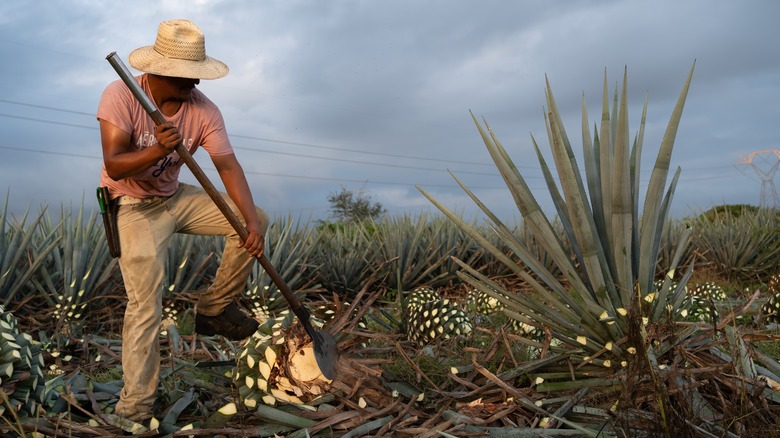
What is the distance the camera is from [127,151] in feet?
12.1

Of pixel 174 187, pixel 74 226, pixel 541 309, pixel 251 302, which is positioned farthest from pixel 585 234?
pixel 74 226

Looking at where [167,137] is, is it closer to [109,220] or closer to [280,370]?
[109,220]

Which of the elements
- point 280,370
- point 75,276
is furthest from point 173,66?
point 75,276

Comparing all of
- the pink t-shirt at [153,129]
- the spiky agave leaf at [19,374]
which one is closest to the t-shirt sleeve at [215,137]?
the pink t-shirt at [153,129]

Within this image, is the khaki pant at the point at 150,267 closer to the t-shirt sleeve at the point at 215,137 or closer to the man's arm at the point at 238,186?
the man's arm at the point at 238,186

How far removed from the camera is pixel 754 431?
102 inches

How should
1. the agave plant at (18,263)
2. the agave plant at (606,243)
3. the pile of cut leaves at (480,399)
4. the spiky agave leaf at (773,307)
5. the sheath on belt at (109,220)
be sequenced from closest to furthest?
the pile of cut leaves at (480,399) → the agave plant at (606,243) → the sheath on belt at (109,220) → the spiky agave leaf at (773,307) → the agave plant at (18,263)

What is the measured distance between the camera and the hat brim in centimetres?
366

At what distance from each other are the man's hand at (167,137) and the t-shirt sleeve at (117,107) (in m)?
0.38

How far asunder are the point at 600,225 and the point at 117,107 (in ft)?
8.27

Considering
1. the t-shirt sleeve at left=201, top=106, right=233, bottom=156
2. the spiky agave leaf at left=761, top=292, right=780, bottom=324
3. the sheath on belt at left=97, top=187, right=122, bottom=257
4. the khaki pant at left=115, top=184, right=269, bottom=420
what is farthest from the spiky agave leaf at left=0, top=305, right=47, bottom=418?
the spiky agave leaf at left=761, top=292, right=780, bottom=324

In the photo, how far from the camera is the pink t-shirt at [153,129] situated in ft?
11.9

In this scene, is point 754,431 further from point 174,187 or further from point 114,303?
point 114,303

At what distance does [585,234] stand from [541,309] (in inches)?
16.9
